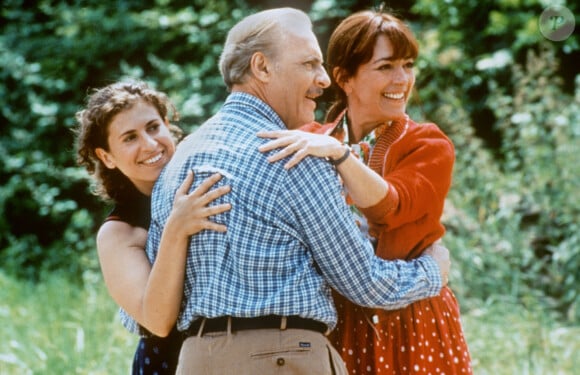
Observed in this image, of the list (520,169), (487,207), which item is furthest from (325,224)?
(520,169)

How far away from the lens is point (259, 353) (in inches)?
81.0

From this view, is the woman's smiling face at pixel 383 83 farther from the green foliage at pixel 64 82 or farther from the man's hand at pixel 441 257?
the green foliage at pixel 64 82

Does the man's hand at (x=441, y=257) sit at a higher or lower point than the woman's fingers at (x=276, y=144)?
lower

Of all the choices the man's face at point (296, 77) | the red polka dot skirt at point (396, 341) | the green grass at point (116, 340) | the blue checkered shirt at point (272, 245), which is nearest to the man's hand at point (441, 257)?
the red polka dot skirt at point (396, 341)

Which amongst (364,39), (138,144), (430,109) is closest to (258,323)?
(138,144)

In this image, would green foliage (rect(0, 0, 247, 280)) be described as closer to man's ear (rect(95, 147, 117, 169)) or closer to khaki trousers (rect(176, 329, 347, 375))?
man's ear (rect(95, 147, 117, 169))

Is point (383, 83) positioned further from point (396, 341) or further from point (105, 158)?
point (105, 158)

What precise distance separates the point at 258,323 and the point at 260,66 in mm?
715

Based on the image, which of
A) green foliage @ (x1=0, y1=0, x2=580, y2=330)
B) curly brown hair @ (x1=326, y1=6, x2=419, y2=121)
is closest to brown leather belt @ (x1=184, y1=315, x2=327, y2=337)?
curly brown hair @ (x1=326, y1=6, x2=419, y2=121)

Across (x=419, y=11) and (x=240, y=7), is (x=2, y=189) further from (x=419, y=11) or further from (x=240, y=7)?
(x=419, y=11)

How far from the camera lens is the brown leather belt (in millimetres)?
2064

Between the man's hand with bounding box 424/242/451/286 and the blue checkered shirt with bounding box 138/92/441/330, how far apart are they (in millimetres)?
324

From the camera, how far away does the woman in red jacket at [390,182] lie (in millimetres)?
2373

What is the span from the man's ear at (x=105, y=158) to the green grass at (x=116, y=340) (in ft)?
6.47
